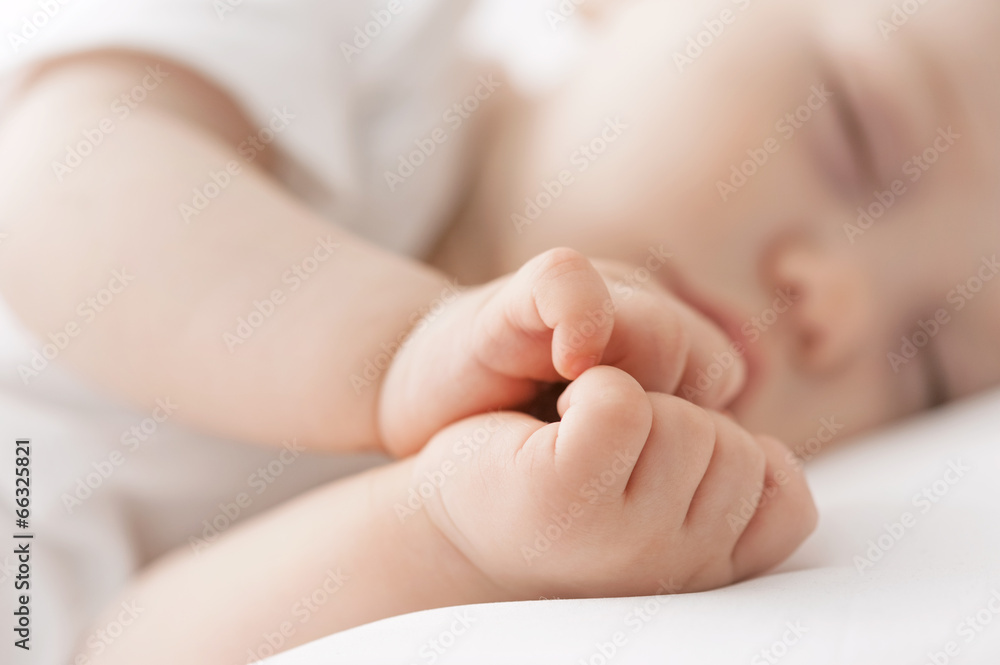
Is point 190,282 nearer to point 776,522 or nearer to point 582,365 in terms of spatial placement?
point 582,365

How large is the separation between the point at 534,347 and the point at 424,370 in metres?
0.10

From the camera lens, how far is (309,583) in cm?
57

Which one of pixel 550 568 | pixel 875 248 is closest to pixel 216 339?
pixel 550 568

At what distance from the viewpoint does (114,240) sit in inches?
26.5

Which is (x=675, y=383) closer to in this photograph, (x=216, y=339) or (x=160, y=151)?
(x=216, y=339)

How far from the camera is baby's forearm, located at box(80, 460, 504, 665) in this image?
535 mm

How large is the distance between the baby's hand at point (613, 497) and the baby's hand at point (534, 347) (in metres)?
0.03

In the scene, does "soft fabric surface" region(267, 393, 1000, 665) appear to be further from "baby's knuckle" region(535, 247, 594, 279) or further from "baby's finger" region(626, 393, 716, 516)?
"baby's knuckle" region(535, 247, 594, 279)

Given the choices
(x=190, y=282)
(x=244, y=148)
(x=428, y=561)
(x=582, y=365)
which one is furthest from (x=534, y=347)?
(x=244, y=148)

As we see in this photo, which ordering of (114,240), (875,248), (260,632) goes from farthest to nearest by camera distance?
(875,248) < (114,240) < (260,632)

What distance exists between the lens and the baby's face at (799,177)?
75 cm

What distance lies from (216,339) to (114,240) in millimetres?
117

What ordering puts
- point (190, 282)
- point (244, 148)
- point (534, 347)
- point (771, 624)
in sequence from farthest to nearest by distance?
point (244, 148), point (190, 282), point (534, 347), point (771, 624)

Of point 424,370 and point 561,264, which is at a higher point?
point 561,264
